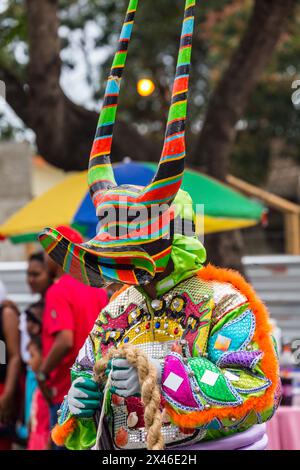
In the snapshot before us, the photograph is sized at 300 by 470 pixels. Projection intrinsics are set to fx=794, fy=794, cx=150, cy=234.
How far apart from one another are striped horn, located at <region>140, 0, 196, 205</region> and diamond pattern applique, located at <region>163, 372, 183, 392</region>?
50cm

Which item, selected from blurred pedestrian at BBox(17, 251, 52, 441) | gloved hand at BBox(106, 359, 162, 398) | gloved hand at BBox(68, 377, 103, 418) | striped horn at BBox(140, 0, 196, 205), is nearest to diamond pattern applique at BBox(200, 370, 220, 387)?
gloved hand at BBox(106, 359, 162, 398)

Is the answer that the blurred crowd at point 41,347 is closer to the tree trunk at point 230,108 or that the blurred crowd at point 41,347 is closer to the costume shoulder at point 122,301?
the costume shoulder at point 122,301

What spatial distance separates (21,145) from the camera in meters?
15.2

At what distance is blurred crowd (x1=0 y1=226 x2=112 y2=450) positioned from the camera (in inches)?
180

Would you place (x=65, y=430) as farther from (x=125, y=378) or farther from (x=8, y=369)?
(x=8, y=369)

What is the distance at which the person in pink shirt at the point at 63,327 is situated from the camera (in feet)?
14.9

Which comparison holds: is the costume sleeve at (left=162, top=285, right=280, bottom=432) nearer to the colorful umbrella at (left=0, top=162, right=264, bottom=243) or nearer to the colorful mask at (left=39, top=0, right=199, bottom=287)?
the colorful mask at (left=39, top=0, right=199, bottom=287)

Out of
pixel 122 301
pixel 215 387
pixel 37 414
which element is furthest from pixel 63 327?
pixel 215 387

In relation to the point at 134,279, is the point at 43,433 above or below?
below

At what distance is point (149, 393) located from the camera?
2166 mm

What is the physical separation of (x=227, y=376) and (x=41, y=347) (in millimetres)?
3059
